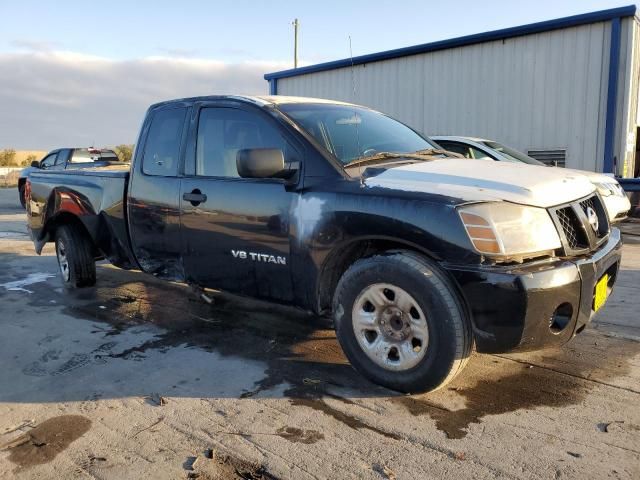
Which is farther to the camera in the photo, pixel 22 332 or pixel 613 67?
pixel 613 67

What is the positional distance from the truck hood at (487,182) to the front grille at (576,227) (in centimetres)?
6

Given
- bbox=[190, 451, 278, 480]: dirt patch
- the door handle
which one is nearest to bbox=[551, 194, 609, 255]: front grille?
bbox=[190, 451, 278, 480]: dirt patch

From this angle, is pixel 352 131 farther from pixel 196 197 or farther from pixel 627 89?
pixel 627 89

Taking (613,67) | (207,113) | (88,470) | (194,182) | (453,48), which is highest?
(453,48)

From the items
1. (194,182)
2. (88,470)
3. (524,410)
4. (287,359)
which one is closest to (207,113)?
(194,182)

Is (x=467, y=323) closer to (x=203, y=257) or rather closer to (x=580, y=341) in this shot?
(x=580, y=341)

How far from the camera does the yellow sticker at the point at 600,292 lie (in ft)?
10.3

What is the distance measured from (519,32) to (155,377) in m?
12.0

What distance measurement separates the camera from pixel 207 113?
13.9 feet

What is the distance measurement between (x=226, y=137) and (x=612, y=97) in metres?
10.4

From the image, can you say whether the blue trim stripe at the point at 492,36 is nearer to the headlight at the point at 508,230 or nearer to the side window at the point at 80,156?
the side window at the point at 80,156

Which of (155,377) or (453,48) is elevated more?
(453,48)

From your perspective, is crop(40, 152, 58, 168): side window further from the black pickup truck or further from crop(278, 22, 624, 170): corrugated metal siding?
the black pickup truck

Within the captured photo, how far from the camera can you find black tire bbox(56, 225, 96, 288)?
5.74 meters
